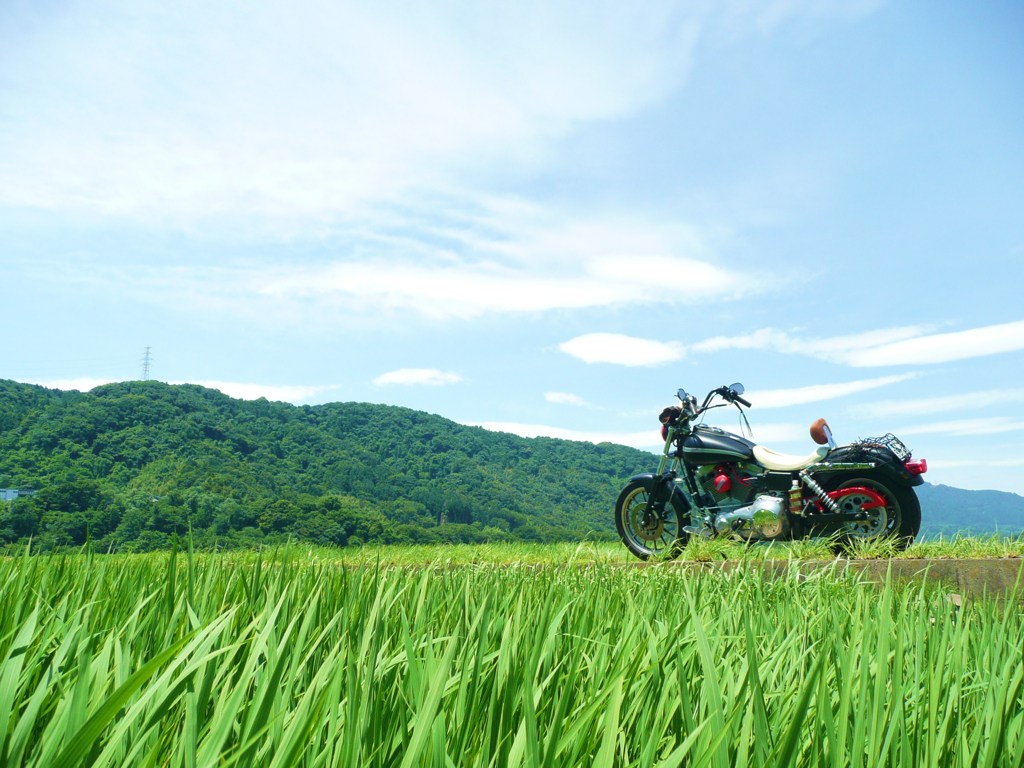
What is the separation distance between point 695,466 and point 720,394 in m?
0.81

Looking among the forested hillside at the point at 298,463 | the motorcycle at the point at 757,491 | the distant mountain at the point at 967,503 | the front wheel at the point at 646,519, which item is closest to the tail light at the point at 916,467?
the motorcycle at the point at 757,491

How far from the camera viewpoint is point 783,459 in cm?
651

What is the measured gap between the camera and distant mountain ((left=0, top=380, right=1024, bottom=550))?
37500 mm

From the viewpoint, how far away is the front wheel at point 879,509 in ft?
19.4

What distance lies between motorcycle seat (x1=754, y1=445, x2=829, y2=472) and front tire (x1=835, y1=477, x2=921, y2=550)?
341mm

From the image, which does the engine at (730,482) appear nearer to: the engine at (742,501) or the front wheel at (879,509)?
the engine at (742,501)

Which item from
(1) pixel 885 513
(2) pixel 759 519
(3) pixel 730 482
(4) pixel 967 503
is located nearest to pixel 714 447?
(3) pixel 730 482

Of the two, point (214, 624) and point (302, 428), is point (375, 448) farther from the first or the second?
point (214, 624)

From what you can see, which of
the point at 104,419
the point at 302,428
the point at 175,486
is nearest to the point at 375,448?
the point at 302,428

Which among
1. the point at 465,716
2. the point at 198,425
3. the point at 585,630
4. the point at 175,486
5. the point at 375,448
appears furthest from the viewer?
the point at 375,448

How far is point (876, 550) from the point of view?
5.20 m

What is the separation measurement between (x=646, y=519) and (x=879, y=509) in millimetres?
2172

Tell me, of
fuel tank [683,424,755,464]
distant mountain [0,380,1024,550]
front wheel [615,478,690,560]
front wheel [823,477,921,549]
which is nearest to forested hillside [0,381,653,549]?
distant mountain [0,380,1024,550]

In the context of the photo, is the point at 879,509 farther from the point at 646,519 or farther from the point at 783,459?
the point at 646,519
